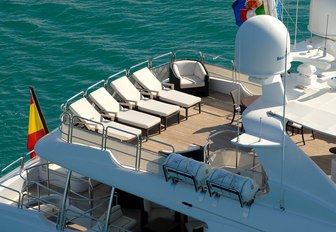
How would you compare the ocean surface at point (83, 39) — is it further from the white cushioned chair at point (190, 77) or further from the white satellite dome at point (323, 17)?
the white satellite dome at point (323, 17)

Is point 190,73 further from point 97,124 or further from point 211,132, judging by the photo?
point 97,124

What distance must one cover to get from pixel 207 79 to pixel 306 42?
13.2 ft

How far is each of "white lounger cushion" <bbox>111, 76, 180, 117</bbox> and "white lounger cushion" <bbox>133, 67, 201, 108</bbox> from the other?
0.30 m

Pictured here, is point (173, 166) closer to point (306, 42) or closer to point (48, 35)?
point (306, 42)

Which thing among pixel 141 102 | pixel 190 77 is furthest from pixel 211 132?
pixel 190 77

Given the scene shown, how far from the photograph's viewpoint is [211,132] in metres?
20.5

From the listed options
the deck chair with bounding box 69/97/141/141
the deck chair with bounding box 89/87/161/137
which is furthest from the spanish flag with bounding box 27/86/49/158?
the deck chair with bounding box 69/97/141/141

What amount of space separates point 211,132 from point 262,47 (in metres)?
4.67

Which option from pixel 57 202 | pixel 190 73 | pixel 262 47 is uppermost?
pixel 262 47

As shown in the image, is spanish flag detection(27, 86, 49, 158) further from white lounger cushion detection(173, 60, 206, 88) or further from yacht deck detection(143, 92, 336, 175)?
yacht deck detection(143, 92, 336, 175)

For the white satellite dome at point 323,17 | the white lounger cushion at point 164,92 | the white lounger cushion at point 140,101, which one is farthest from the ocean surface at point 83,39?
the white satellite dome at point 323,17

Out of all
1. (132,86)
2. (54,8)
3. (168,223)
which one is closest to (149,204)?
(168,223)

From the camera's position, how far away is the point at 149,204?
18781 millimetres

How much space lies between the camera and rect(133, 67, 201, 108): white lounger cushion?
21.4 meters
